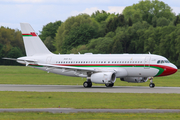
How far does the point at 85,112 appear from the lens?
2180 centimetres

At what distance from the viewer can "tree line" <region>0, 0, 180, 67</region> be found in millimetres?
110688

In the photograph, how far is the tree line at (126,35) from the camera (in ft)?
363

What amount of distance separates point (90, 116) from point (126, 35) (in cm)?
10328

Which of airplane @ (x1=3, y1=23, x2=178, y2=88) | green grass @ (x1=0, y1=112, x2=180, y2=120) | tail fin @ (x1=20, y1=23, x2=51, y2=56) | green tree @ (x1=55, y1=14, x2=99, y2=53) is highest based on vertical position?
green tree @ (x1=55, y1=14, x2=99, y2=53)

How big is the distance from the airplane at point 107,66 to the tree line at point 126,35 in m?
61.0

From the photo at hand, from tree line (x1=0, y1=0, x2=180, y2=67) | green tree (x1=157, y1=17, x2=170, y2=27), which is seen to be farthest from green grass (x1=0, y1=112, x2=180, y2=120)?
green tree (x1=157, y1=17, x2=170, y2=27)

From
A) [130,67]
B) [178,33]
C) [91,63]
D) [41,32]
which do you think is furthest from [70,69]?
[41,32]

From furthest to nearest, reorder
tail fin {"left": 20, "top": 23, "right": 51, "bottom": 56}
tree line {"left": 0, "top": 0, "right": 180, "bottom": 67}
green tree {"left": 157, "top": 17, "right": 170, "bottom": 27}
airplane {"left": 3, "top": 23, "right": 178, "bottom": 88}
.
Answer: green tree {"left": 157, "top": 17, "right": 170, "bottom": 27} < tree line {"left": 0, "top": 0, "right": 180, "bottom": 67} < tail fin {"left": 20, "top": 23, "right": 51, "bottom": 56} < airplane {"left": 3, "top": 23, "right": 178, "bottom": 88}

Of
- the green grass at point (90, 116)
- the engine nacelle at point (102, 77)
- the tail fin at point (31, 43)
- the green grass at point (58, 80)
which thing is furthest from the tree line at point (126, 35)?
the green grass at point (90, 116)

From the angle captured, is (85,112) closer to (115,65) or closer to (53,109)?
(53,109)

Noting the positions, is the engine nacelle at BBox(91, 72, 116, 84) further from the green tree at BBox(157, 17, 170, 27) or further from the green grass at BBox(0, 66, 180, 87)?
the green tree at BBox(157, 17, 170, 27)

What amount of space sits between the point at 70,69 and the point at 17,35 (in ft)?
404

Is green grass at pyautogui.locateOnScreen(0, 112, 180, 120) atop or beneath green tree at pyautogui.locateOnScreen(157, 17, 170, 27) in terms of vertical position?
beneath

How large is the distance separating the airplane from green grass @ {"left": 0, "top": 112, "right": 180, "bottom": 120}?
73.9 ft
